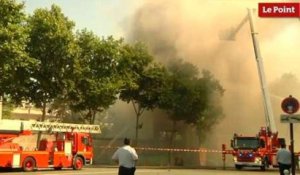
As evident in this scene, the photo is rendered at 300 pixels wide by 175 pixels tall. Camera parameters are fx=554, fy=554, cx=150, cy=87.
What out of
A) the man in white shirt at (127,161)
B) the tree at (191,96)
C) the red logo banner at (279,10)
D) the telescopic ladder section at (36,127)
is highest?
the red logo banner at (279,10)

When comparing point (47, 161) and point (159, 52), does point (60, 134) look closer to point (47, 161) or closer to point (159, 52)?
point (47, 161)

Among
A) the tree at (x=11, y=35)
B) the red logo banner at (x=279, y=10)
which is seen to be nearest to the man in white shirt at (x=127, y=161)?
the red logo banner at (x=279, y=10)

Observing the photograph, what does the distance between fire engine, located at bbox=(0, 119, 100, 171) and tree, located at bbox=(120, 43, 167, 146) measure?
12511mm

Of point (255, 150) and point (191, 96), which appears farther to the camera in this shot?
point (191, 96)

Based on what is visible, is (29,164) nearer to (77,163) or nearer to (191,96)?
(77,163)

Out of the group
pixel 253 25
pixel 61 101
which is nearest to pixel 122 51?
pixel 61 101

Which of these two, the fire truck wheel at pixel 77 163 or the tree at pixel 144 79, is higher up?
A: the tree at pixel 144 79

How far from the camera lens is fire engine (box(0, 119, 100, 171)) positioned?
27984 millimetres

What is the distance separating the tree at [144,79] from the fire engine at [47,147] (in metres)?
12.5

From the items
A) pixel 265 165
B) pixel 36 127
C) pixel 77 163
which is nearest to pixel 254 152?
pixel 265 165

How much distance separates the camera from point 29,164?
28.8 m

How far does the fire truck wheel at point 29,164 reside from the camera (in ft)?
93.6

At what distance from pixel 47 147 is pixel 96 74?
487 inches

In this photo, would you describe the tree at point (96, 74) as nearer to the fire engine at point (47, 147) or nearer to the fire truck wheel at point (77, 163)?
the fire engine at point (47, 147)
